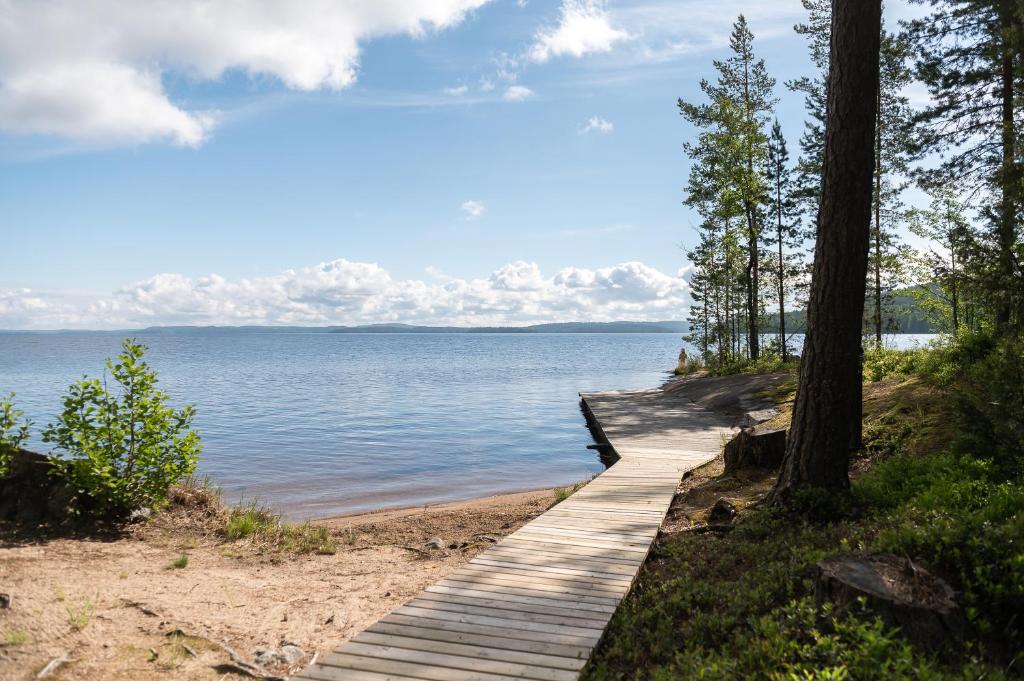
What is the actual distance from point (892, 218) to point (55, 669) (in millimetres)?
30686

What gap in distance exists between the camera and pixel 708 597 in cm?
515

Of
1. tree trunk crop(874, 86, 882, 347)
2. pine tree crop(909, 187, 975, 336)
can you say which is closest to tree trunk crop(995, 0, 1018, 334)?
pine tree crop(909, 187, 975, 336)

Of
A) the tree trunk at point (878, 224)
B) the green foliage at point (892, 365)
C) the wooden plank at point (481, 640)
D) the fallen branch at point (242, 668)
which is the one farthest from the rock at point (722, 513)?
the tree trunk at point (878, 224)

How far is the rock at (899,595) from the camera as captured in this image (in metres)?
3.77

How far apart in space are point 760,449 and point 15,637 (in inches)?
356

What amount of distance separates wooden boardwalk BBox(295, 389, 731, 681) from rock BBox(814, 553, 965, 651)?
1.63 m

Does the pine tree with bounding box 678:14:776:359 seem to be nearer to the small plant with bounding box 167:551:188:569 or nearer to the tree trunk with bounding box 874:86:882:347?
the tree trunk with bounding box 874:86:882:347

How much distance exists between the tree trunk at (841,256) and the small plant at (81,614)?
6.62m

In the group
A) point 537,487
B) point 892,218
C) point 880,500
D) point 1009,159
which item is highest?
point 892,218

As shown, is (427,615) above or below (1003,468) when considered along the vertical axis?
below

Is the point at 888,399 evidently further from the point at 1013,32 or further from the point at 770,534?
the point at 1013,32

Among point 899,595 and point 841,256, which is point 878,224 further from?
point 899,595

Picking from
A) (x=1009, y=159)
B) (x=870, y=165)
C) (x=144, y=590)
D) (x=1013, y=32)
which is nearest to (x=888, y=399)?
→ (x=1009, y=159)

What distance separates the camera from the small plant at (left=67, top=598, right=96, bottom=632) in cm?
510
